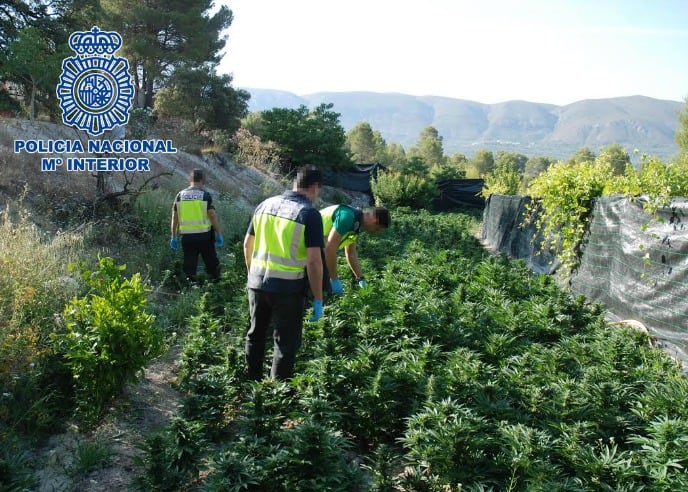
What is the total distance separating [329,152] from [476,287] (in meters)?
20.5

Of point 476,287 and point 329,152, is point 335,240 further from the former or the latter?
point 329,152

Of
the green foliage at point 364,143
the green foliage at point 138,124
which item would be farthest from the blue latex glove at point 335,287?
the green foliage at point 364,143

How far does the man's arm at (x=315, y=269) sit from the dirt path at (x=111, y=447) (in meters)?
1.55

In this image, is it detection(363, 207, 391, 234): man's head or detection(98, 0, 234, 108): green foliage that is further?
detection(98, 0, 234, 108): green foliage

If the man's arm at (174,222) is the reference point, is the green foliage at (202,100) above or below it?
above

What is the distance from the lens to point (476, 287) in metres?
6.80

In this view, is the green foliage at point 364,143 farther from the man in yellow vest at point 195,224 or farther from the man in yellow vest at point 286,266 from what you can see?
the man in yellow vest at point 286,266

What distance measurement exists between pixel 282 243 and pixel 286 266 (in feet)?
0.59

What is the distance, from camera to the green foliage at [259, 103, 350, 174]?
25.5 metres

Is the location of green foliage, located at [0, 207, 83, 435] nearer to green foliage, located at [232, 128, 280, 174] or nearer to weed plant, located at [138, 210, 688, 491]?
weed plant, located at [138, 210, 688, 491]

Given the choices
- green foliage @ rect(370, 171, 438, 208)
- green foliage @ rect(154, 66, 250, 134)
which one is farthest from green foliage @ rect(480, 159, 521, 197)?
green foliage @ rect(154, 66, 250, 134)

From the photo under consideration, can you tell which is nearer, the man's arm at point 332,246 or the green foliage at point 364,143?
the man's arm at point 332,246

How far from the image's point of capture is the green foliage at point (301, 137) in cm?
2545

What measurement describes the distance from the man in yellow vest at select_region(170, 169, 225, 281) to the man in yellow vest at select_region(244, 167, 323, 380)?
3.08m
